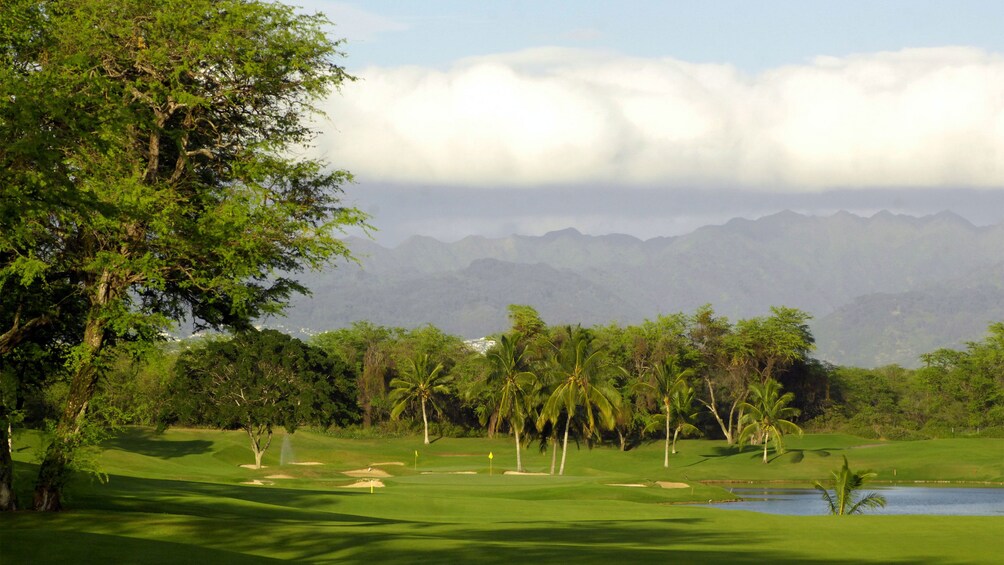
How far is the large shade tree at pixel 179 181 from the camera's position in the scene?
108ft

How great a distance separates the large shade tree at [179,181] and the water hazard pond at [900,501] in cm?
3855

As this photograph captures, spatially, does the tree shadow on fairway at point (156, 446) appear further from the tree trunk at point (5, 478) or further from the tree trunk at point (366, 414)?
the tree trunk at point (5, 478)

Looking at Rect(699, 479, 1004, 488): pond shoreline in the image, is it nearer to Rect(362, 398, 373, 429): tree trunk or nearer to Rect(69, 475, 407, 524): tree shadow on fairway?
Rect(69, 475, 407, 524): tree shadow on fairway

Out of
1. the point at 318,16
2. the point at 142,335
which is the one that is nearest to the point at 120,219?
the point at 142,335

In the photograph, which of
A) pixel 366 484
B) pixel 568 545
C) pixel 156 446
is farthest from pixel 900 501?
pixel 156 446

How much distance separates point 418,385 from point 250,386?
39010mm

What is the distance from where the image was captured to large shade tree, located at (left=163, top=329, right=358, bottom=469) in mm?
97000

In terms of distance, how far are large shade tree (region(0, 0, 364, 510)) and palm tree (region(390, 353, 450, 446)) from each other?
94.8 metres

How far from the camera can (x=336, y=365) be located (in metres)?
A: 120

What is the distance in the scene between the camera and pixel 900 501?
261ft

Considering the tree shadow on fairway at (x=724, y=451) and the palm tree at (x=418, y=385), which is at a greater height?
the palm tree at (x=418, y=385)

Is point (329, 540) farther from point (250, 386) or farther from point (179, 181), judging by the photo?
point (250, 386)

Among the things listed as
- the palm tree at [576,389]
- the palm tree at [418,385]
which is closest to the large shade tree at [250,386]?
the palm tree at [418,385]

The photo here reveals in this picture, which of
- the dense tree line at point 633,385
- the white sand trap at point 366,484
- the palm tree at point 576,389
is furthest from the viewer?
the dense tree line at point 633,385
